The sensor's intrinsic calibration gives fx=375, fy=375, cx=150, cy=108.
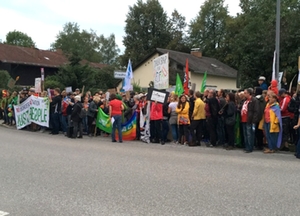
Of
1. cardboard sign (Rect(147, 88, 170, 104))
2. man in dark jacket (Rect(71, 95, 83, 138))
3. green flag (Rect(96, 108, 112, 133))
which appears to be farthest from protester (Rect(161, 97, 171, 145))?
man in dark jacket (Rect(71, 95, 83, 138))

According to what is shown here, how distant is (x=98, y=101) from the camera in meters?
15.2

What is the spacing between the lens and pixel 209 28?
64.5m

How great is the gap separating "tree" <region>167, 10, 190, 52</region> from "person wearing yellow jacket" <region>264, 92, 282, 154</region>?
1873 inches

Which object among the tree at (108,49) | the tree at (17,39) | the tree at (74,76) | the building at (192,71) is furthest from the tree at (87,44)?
the tree at (74,76)

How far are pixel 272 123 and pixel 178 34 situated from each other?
53.0 meters

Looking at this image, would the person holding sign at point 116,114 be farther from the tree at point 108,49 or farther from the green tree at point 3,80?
the tree at point 108,49

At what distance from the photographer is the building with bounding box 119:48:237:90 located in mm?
38812

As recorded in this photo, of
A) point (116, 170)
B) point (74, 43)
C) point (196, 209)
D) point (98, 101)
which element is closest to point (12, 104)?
point (98, 101)

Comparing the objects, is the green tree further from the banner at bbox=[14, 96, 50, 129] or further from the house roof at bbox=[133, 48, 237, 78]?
the banner at bbox=[14, 96, 50, 129]

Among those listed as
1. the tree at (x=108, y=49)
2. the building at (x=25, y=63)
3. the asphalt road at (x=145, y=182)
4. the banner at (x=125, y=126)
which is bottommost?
the asphalt road at (x=145, y=182)

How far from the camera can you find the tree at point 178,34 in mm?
57875

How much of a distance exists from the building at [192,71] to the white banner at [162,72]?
22.4 m

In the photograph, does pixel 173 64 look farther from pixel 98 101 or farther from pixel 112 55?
pixel 112 55

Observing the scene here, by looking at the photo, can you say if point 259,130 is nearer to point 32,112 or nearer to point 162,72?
point 162,72
